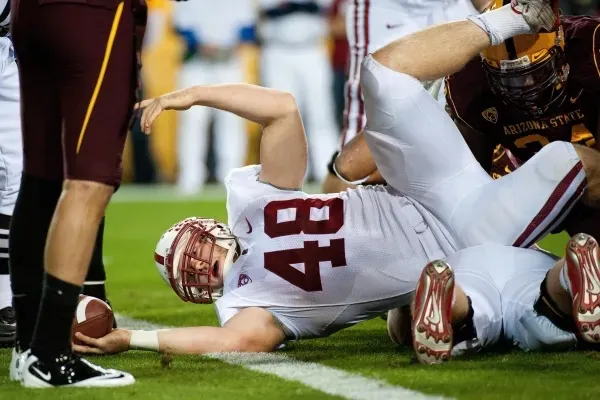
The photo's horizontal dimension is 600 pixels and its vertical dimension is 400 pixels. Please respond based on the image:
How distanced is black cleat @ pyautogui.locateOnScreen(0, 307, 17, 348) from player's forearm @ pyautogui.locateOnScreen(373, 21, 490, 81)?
62.1 inches

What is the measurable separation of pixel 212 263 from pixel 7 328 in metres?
0.81

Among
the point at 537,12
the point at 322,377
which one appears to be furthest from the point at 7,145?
the point at 537,12

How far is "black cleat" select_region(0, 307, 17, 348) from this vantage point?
431cm

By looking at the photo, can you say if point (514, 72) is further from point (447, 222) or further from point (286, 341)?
point (286, 341)

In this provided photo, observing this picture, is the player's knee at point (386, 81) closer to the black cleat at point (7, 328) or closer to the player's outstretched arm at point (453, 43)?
the player's outstretched arm at point (453, 43)

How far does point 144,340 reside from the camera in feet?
12.4

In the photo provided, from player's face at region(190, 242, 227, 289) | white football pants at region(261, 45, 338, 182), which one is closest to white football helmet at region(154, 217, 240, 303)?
player's face at region(190, 242, 227, 289)

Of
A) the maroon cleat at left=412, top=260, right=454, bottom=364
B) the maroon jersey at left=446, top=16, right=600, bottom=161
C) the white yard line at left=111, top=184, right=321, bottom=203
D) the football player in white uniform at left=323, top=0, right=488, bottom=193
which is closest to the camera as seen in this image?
the maroon cleat at left=412, top=260, right=454, bottom=364

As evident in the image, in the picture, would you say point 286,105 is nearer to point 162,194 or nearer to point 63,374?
point 63,374

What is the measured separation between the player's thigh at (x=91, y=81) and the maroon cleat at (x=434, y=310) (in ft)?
2.96

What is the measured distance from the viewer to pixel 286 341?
4188 millimetres

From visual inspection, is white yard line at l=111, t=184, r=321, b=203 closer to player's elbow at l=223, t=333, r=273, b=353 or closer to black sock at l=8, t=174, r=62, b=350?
player's elbow at l=223, t=333, r=273, b=353

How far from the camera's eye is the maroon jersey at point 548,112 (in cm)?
437

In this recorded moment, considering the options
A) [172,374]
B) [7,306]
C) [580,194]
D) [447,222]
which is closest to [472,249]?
[447,222]
